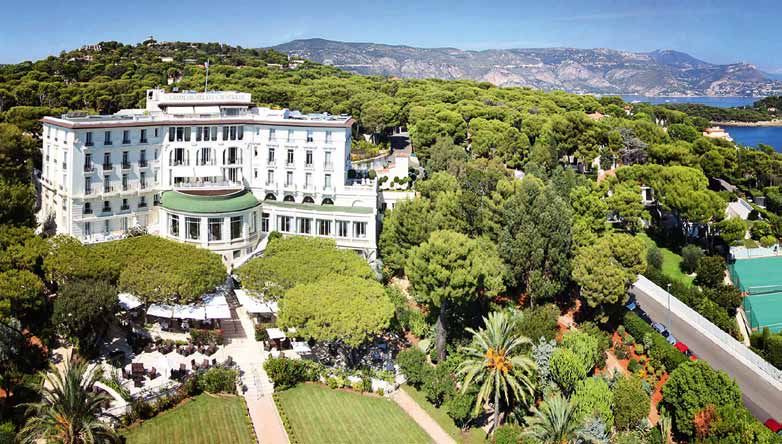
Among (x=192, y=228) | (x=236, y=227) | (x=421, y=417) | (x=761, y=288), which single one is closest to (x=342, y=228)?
(x=236, y=227)

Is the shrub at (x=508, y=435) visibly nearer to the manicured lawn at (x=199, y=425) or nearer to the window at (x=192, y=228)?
the manicured lawn at (x=199, y=425)

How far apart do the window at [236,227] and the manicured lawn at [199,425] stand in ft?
65.1

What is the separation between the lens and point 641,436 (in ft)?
129

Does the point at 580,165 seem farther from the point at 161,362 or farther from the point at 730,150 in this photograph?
the point at 161,362

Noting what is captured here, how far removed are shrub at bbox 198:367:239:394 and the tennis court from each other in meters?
43.5

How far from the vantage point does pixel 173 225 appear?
55750 mm

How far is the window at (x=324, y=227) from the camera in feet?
193

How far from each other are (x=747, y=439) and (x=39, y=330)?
142 feet

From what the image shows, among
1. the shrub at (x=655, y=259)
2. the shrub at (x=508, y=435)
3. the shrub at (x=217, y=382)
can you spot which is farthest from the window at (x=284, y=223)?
the shrub at (x=655, y=259)

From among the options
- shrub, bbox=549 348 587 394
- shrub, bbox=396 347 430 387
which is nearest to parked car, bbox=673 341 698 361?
shrub, bbox=549 348 587 394

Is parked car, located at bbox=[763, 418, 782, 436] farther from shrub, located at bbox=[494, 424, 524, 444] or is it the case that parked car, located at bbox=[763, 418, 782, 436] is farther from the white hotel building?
the white hotel building

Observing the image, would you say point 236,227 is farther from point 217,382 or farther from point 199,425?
point 199,425

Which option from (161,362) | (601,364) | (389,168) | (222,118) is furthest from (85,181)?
(601,364)

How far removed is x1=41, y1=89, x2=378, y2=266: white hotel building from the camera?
54812 millimetres
